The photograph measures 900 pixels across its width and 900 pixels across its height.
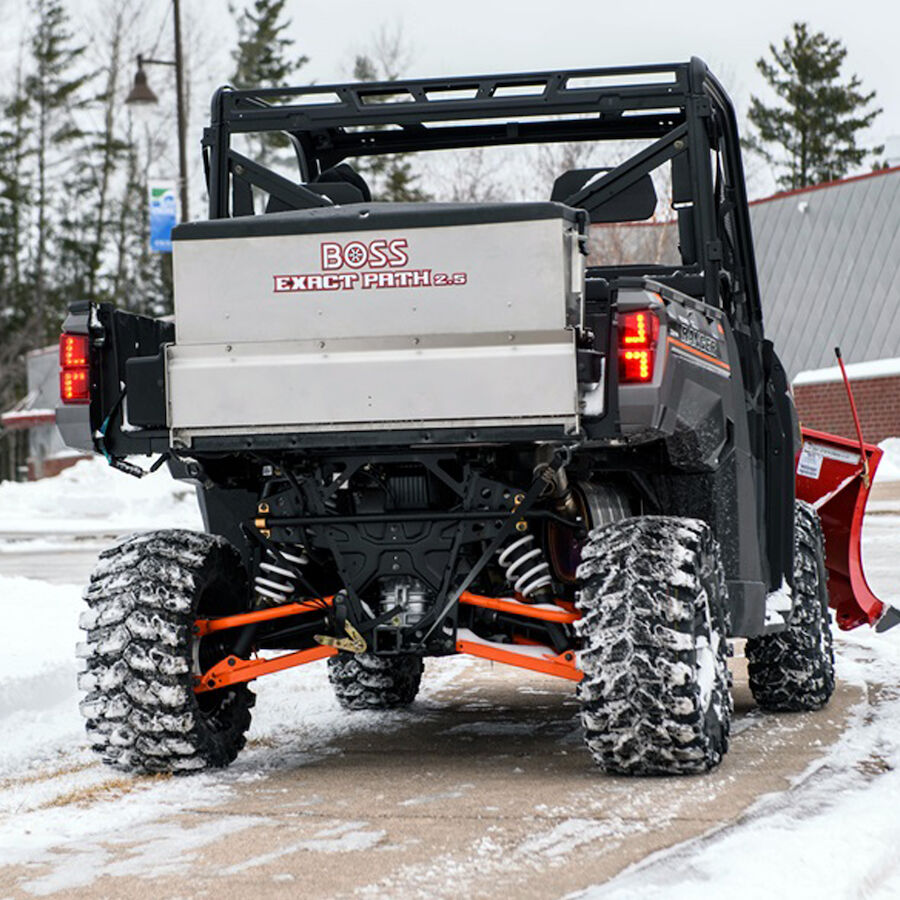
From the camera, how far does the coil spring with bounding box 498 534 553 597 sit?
625 centimetres

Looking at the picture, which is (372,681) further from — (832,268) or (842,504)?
(832,268)

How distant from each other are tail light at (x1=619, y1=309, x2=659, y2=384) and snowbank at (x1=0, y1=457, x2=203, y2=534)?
68.3 ft

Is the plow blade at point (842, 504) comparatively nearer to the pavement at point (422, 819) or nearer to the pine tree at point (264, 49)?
the pavement at point (422, 819)

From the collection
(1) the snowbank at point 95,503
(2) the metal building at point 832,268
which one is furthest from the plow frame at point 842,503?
(2) the metal building at point 832,268

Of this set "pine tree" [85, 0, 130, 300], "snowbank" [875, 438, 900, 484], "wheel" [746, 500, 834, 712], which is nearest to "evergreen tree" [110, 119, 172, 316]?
"pine tree" [85, 0, 130, 300]

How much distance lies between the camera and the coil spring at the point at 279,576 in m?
6.50

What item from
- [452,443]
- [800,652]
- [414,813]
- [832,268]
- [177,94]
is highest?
[177,94]

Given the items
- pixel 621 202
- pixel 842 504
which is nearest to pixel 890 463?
pixel 842 504

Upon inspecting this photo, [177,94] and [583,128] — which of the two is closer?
[583,128]

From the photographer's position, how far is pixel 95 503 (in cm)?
3241

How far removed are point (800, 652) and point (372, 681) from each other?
1880 millimetres

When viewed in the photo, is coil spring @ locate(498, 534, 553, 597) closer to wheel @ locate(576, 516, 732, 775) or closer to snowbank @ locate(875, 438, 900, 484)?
wheel @ locate(576, 516, 732, 775)

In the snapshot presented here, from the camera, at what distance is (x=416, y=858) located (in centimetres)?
470

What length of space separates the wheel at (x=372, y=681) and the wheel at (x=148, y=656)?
1773 mm
